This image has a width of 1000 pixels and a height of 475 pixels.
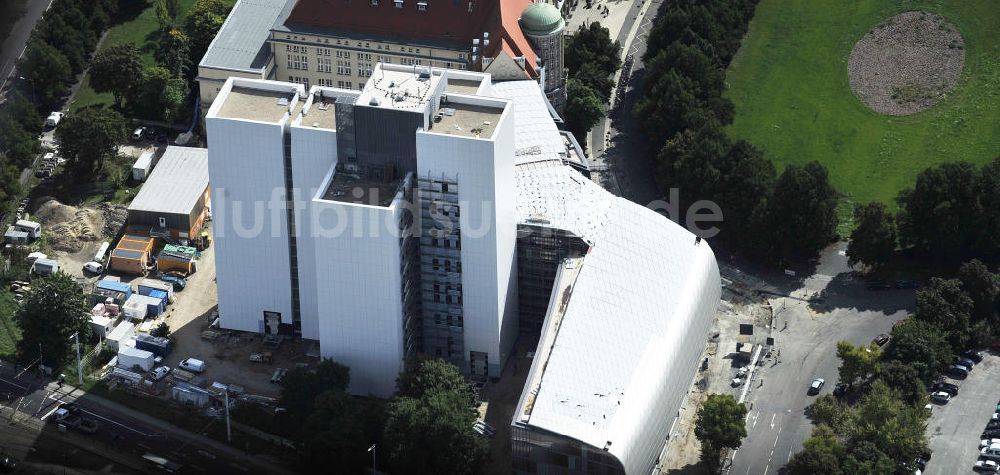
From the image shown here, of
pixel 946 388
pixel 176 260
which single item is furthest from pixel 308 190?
pixel 946 388

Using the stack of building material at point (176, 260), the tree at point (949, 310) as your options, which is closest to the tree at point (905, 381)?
the tree at point (949, 310)

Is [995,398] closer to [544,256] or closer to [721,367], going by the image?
[721,367]

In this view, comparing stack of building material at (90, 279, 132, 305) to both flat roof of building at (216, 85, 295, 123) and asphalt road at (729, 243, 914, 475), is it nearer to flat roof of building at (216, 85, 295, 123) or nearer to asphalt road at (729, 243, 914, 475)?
flat roof of building at (216, 85, 295, 123)

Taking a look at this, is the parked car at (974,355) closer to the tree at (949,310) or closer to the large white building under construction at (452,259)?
the tree at (949,310)

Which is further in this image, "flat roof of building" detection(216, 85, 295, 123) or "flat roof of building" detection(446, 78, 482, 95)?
"flat roof of building" detection(446, 78, 482, 95)

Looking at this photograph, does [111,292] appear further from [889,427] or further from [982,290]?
[982,290]

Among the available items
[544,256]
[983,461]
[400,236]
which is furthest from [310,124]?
[983,461]

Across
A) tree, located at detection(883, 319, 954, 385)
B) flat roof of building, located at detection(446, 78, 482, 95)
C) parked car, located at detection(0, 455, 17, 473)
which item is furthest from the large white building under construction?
parked car, located at detection(0, 455, 17, 473)
